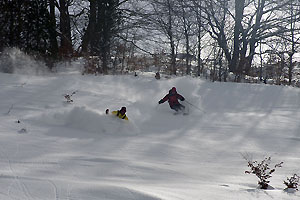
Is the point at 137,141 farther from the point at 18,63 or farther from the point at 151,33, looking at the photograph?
the point at 151,33

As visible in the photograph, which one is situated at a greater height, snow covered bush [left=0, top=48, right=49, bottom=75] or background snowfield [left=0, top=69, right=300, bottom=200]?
snow covered bush [left=0, top=48, right=49, bottom=75]

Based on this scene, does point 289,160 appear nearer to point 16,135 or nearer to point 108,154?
point 108,154

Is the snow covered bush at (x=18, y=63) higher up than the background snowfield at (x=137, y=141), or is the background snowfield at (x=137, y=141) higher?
the snow covered bush at (x=18, y=63)

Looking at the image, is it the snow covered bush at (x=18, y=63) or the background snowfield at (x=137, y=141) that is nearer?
the background snowfield at (x=137, y=141)

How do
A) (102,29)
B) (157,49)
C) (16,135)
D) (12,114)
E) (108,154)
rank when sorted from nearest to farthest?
(108,154)
(16,135)
(12,114)
(102,29)
(157,49)

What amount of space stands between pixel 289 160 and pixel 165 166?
2.18 metres

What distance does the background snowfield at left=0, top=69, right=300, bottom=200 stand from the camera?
2873mm

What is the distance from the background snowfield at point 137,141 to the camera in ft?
9.43

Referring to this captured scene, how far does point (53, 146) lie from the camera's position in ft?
14.8

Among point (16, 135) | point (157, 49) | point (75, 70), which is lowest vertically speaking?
point (16, 135)

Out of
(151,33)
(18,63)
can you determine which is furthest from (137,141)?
(151,33)

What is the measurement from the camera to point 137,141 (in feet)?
18.3

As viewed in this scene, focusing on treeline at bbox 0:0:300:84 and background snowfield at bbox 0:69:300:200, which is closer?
background snowfield at bbox 0:69:300:200

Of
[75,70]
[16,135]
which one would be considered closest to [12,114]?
[16,135]
